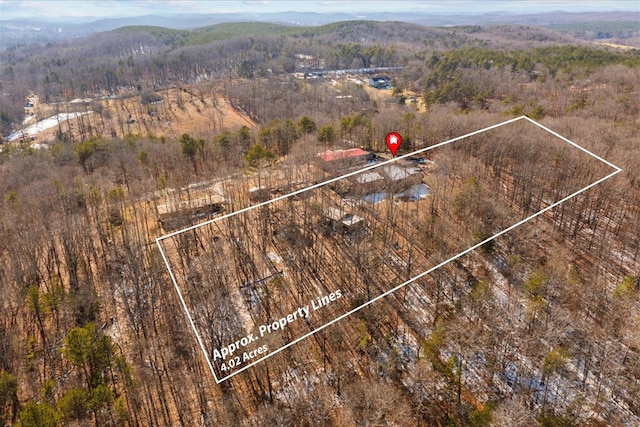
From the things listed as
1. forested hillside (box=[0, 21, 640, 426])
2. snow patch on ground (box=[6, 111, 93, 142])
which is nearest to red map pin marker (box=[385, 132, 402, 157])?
forested hillside (box=[0, 21, 640, 426])

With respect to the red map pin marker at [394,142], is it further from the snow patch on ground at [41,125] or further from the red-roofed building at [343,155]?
the snow patch on ground at [41,125]

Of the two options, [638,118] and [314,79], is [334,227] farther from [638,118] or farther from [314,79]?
[314,79]

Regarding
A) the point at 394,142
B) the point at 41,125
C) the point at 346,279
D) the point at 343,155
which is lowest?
the point at 41,125

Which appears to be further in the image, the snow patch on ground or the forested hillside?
the snow patch on ground

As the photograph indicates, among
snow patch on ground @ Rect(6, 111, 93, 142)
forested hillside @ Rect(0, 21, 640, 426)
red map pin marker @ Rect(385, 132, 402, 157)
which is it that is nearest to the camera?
forested hillside @ Rect(0, 21, 640, 426)

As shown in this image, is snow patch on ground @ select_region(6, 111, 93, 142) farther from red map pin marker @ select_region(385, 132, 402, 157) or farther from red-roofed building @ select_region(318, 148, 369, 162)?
red map pin marker @ select_region(385, 132, 402, 157)

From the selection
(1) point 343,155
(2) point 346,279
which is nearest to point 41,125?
(1) point 343,155

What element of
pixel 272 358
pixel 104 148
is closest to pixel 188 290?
pixel 272 358

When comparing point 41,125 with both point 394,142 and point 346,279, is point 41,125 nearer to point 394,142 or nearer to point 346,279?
point 394,142
